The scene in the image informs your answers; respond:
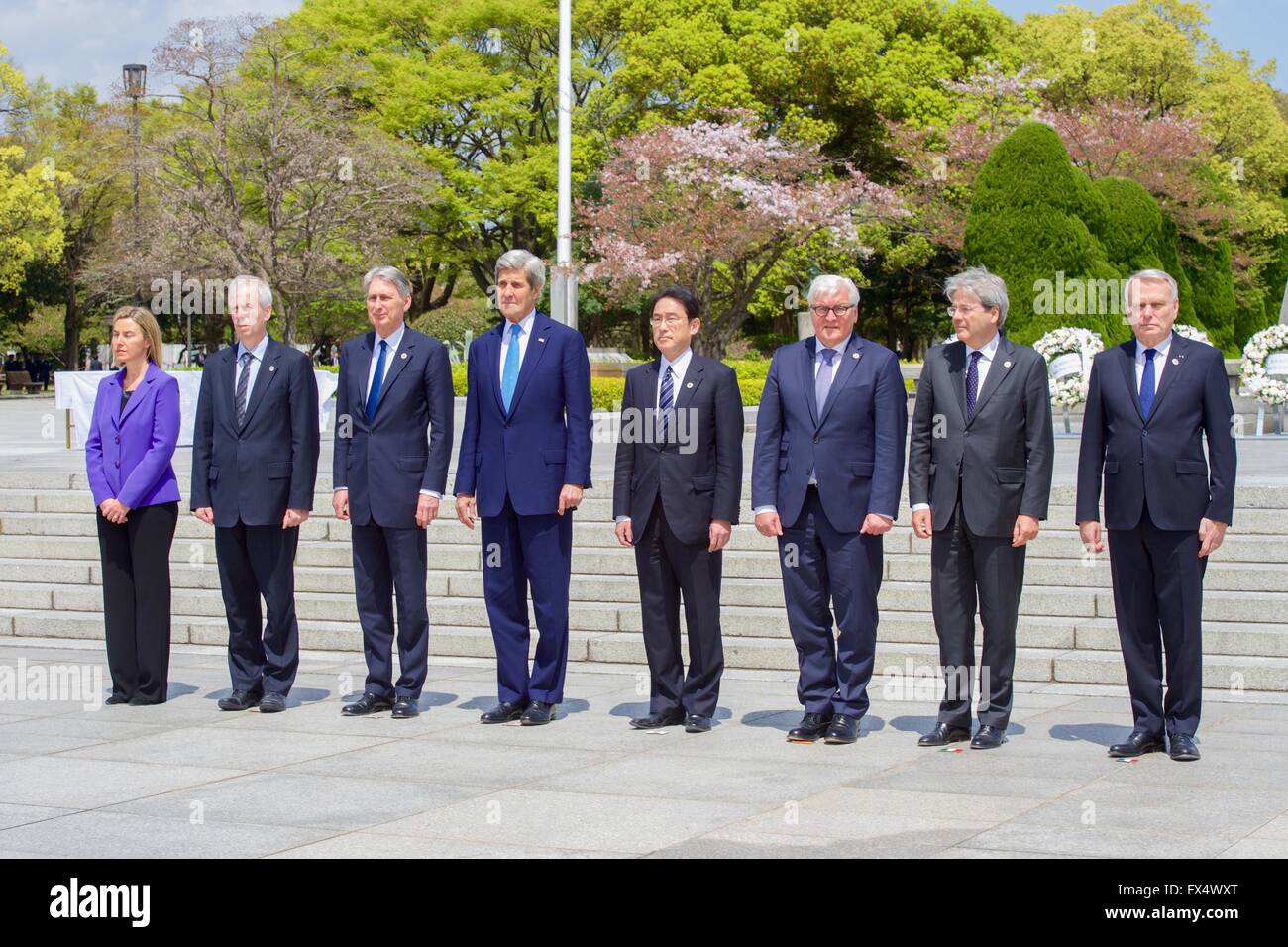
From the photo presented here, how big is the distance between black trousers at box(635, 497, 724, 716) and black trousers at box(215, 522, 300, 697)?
187 centimetres

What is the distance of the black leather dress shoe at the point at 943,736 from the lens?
715 centimetres

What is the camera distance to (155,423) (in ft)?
28.0

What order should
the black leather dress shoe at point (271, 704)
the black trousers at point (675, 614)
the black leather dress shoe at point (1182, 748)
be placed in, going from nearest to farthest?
the black leather dress shoe at point (1182, 748), the black trousers at point (675, 614), the black leather dress shoe at point (271, 704)

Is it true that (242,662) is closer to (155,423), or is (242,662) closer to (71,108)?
(155,423)

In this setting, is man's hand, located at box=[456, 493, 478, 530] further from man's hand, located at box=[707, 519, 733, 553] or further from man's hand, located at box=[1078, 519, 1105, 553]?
man's hand, located at box=[1078, 519, 1105, 553]


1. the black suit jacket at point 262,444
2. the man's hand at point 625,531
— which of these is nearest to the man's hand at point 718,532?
the man's hand at point 625,531

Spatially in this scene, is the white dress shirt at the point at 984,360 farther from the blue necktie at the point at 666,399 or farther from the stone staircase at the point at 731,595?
the stone staircase at the point at 731,595

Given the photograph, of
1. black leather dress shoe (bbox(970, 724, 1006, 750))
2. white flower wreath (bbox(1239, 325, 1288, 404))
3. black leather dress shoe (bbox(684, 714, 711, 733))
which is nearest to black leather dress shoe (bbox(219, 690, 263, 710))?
black leather dress shoe (bbox(684, 714, 711, 733))

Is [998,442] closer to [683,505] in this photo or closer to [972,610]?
[972,610]

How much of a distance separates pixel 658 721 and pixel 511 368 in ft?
6.04

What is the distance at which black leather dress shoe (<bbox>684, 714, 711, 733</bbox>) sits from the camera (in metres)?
7.59

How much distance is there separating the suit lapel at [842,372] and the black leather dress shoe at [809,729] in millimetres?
1333

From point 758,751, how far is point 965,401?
5.93 ft
